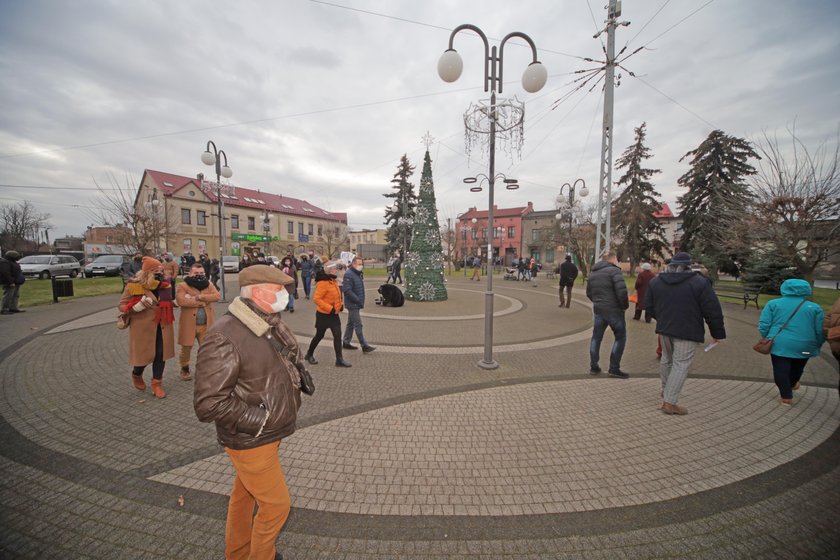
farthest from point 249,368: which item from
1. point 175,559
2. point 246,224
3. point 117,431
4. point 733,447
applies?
point 246,224

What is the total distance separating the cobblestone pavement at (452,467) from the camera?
7.99 ft

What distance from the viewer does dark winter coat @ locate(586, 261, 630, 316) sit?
5.52m

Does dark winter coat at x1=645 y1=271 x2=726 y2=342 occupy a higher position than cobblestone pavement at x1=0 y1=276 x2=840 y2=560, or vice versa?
dark winter coat at x1=645 y1=271 x2=726 y2=342

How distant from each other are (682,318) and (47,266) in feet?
112

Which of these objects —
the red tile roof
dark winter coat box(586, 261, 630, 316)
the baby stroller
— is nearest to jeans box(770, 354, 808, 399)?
dark winter coat box(586, 261, 630, 316)

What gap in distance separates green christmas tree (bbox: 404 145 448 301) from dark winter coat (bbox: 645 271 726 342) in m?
10.0

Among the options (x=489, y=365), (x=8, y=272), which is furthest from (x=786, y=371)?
(x=8, y=272)

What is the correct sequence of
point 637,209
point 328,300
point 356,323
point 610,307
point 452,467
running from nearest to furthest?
point 452,467 < point 610,307 < point 328,300 < point 356,323 < point 637,209

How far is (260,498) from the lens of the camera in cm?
191

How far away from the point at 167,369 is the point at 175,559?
4.53m

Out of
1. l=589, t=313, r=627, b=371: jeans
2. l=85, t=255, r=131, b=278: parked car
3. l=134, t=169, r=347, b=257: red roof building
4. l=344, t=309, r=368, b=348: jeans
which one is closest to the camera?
l=589, t=313, r=627, b=371: jeans

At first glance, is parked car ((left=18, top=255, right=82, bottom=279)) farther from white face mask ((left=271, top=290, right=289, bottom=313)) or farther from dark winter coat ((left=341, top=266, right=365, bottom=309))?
white face mask ((left=271, top=290, right=289, bottom=313))

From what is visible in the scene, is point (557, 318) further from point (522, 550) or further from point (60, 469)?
point (60, 469)

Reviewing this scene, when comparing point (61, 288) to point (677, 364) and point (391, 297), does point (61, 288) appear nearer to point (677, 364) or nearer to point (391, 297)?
point (391, 297)
